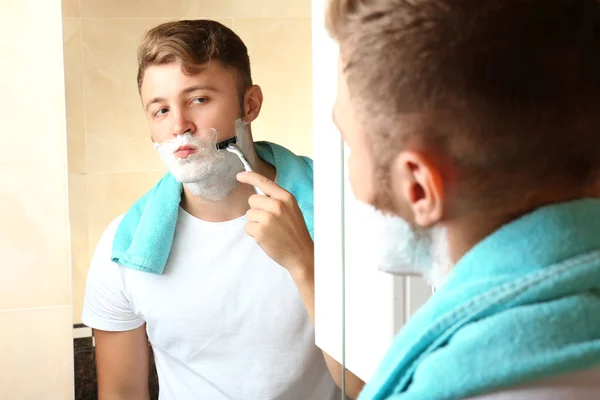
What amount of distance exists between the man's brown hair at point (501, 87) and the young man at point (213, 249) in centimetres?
47

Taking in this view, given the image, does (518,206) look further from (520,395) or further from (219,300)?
(219,300)

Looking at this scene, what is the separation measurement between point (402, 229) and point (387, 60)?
0.13m

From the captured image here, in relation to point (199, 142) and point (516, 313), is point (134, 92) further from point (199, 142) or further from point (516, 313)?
point (516, 313)

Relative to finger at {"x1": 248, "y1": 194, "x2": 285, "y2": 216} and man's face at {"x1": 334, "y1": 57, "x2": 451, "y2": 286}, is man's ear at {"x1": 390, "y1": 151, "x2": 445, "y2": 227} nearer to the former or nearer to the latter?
man's face at {"x1": 334, "y1": 57, "x2": 451, "y2": 286}

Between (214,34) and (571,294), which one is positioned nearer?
(571,294)

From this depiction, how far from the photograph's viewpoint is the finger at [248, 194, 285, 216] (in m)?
0.97

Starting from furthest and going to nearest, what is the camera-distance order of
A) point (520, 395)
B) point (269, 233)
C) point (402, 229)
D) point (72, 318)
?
point (72, 318), point (269, 233), point (402, 229), point (520, 395)

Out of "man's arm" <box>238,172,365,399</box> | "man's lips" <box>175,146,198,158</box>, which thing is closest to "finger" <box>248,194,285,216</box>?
"man's arm" <box>238,172,365,399</box>

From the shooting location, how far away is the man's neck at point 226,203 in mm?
975

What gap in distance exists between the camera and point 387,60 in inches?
20.3

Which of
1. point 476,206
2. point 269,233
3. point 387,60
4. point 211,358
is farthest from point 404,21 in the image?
point 211,358

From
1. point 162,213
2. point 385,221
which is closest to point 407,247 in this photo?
point 385,221

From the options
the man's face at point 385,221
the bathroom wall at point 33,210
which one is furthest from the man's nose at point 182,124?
the man's face at point 385,221

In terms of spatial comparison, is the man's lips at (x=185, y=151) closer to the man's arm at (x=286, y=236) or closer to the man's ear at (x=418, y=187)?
the man's arm at (x=286, y=236)
